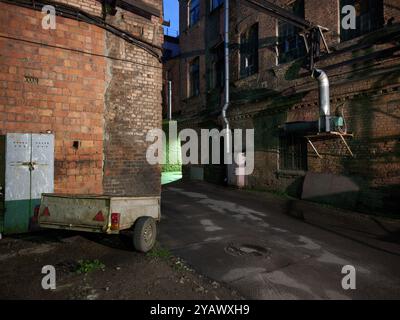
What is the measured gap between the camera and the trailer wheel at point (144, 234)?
4.73m

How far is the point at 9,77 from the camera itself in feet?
18.6

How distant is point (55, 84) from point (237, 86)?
9487mm

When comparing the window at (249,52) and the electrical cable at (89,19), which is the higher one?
the window at (249,52)

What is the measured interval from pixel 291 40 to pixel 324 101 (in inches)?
152

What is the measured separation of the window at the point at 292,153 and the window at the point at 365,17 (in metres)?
3.80

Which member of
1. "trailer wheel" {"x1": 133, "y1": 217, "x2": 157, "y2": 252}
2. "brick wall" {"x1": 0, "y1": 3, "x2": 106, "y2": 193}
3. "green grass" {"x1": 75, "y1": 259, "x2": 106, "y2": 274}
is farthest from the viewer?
"brick wall" {"x1": 0, "y1": 3, "x2": 106, "y2": 193}

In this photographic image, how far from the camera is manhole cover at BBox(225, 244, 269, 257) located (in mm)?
4902

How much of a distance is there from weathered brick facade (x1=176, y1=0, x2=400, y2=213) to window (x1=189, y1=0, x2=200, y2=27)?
8.16ft

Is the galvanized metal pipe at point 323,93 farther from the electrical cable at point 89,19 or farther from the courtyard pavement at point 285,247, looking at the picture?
the electrical cable at point 89,19

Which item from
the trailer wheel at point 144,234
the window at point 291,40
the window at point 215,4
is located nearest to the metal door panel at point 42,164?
the trailer wheel at point 144,234

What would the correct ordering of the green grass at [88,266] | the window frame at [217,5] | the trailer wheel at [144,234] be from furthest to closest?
the window frame at [217,5] < the trailer wheel at [144,234] < the green grass at [88,266]

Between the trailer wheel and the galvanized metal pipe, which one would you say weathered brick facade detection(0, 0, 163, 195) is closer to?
the trailer wheel

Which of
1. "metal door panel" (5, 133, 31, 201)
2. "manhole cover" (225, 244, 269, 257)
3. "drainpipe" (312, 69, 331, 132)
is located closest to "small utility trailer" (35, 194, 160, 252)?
"metal door panel" (5, 133, 31, 201)
